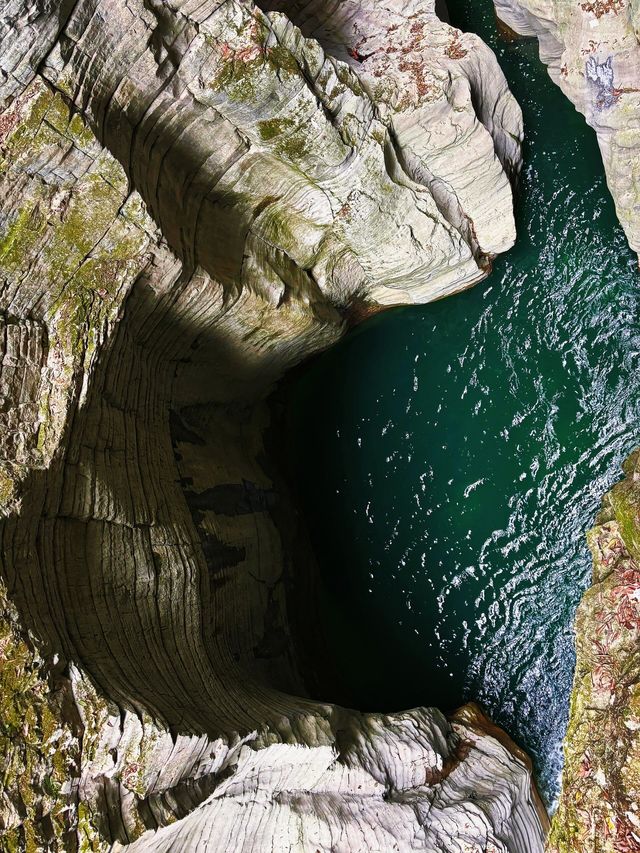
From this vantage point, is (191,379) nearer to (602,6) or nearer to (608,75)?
(608,75)

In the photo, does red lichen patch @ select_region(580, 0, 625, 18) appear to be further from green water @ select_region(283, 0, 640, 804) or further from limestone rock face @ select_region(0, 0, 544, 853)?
green water @ select_region(283, 0, 640, 804)

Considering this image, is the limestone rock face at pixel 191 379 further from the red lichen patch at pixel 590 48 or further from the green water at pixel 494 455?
the red lichen patch at pixel 590 48

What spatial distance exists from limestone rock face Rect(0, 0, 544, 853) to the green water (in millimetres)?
642

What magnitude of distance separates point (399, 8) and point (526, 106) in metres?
2.12

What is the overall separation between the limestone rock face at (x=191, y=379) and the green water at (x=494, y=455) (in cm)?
64

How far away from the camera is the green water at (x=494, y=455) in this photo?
26.1 ft

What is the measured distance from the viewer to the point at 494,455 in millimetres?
8438

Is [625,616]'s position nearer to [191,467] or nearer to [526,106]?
[191,467]

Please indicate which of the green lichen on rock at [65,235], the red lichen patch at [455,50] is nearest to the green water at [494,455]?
the red lichen patch at [455,50]

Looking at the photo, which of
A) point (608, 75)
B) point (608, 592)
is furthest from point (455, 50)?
point (608, 592)

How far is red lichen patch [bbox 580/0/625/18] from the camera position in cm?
661

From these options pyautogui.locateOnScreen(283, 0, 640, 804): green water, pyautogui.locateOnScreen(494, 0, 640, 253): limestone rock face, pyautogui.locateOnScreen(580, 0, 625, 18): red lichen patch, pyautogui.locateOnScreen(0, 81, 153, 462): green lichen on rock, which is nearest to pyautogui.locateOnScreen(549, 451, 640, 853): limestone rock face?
pyautogui.locateOnScreen(283, 0, 640, 804): green water

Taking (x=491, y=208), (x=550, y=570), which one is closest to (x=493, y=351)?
(x=491, y=208)

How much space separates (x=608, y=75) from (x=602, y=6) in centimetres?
65
